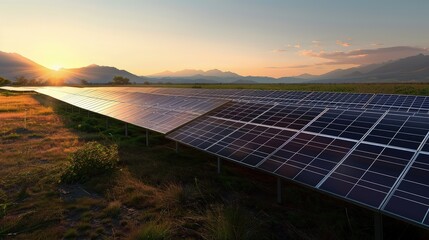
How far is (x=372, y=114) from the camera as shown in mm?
15625

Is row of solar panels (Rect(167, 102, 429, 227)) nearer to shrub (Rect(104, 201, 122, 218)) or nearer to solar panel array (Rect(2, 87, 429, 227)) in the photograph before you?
solar panel array (Rect(2, 87, 429, 227))

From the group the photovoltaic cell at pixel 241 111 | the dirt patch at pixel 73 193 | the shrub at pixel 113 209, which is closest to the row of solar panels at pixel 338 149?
the photovoltaic cell at pixel 241 111

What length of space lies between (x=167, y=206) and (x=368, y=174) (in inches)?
308

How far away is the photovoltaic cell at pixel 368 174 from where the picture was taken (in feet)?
30.1

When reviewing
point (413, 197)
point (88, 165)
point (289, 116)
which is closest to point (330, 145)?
point (413, 197)

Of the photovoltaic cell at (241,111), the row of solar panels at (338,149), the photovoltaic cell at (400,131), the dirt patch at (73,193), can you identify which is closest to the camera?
the row of solar panels at (338,149)

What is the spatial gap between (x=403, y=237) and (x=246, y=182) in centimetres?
702

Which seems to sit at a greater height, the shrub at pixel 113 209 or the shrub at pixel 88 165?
the shrub at pixel 88 165

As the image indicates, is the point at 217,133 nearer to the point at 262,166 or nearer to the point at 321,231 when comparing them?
the point at 262,166

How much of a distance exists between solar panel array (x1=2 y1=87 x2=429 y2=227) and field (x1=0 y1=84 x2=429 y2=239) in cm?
178

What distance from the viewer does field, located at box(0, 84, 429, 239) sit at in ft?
33.8

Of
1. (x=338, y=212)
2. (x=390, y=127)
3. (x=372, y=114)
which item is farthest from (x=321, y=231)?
(x=372, y=114)

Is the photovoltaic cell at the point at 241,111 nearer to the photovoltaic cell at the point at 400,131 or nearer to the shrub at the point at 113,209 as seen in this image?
the photovoltaic cell at the point at 400,131

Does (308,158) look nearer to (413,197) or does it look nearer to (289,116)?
(413,197)
